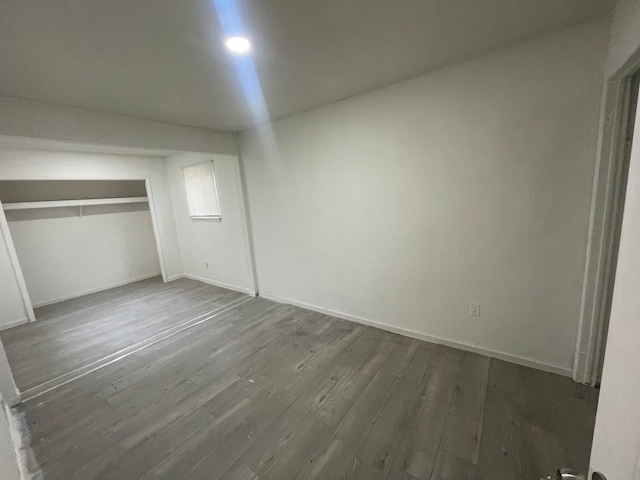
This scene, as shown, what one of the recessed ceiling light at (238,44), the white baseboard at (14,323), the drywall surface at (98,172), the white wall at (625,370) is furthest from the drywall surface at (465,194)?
the white baseboard at (14,323)

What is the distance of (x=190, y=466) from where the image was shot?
1519 millimetres

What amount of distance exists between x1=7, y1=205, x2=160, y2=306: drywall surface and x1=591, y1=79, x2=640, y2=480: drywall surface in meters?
6.15

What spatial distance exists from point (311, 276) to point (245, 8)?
2639mm

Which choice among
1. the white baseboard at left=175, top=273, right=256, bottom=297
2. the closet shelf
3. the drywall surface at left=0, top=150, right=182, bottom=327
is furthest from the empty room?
the white baseboard at left=175, top=273, right=256, bottom=297

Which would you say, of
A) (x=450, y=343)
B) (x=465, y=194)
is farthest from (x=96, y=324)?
(x=465, y=194)

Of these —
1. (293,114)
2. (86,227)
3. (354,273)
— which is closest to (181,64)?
(293,114)

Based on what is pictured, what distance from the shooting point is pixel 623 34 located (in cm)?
136

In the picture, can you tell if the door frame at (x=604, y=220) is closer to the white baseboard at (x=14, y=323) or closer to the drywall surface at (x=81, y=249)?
the white baseboard at (x=14, y=323)

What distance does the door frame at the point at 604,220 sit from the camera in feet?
5.12

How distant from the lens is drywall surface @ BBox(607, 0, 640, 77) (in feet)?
4.02

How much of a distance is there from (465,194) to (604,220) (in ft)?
2.72

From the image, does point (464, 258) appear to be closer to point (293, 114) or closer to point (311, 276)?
point (311, 276)

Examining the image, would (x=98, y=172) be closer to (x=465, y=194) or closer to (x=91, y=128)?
(x=91, y=128)

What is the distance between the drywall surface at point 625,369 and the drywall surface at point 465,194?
172 centimetres
